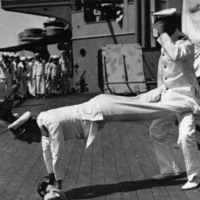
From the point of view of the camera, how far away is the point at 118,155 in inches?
286

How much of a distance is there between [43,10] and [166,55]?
2814 cm

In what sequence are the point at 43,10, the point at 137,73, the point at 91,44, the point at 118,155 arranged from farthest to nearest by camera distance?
the point at 43,10
the point at 91,44
the point at 137,73
the point at 118,155

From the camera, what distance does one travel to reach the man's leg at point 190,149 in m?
5.05

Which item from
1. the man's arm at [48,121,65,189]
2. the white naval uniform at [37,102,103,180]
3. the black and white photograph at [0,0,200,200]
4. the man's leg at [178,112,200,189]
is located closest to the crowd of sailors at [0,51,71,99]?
the black and white photograph at [0,0,200,200]

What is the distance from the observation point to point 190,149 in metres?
5.07

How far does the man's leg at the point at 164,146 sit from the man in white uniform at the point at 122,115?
281 mm

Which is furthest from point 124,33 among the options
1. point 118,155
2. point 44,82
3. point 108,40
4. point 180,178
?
point 180,178

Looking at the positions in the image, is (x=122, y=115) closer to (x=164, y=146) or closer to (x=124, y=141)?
(x=164, y=146)

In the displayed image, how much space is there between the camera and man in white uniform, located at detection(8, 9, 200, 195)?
487 centimetres

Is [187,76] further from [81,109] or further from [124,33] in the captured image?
[124,33]

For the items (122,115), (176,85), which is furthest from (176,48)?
(122,115)

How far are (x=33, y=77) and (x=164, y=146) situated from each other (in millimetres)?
18119

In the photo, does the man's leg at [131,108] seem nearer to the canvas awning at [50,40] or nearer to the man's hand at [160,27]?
the man's hand at [160,27]

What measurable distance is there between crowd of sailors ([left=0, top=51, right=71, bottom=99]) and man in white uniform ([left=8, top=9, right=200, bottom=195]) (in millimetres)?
16147
